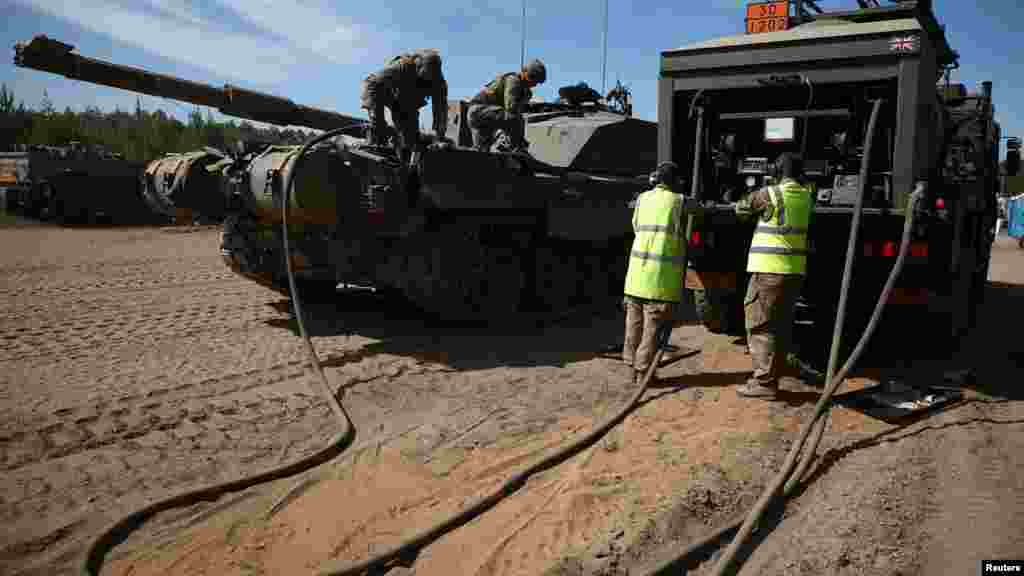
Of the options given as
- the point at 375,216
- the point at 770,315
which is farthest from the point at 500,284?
the point at 770,315

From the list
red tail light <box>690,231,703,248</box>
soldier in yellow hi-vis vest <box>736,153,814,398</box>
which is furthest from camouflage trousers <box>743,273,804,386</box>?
red tail light <box>690,231,703,248</box>

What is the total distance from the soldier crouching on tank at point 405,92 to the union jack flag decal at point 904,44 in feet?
13.1

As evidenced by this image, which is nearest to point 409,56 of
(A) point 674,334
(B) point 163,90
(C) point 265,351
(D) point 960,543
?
(B) point 163,90

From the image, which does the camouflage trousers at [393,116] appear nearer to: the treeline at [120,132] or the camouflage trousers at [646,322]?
the camouflage trousers at [646,322]

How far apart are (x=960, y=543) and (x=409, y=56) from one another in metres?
6.32

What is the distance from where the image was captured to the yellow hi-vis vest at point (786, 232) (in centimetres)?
535

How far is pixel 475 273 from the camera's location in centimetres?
798

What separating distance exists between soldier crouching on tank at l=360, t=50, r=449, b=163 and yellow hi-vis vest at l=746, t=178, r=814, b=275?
3.38m

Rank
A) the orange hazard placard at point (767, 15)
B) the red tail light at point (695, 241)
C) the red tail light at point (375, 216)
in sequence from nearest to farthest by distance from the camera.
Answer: the red tail light at point (695, 241) → the red tail light at point (375, 216) → the orange hazard placard at point (767, 15)

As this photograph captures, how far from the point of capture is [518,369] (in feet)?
20.9

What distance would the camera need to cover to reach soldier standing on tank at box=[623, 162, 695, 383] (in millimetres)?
5742

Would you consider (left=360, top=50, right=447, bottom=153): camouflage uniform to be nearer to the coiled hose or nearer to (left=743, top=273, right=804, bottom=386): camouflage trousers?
(left=743, top=273, right=804, bottom=386): camouflage trousers

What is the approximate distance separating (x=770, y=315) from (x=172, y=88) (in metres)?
6.29

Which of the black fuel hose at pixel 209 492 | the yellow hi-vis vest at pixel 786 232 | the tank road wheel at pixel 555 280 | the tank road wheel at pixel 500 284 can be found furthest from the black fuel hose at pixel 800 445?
the tank road wheel at pixel 555 280
